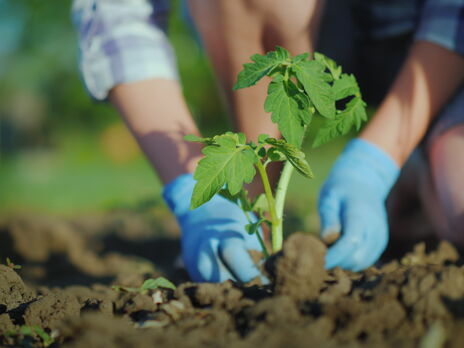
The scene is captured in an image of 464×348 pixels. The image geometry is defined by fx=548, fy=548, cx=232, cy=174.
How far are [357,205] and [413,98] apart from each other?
1.79 ft

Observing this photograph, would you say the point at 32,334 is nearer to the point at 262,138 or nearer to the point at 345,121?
the point at 262,138

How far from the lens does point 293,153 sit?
1330mm

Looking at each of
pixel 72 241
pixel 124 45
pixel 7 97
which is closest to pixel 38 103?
pixel 7 97

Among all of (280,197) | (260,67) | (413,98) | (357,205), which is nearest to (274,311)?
(280,197)

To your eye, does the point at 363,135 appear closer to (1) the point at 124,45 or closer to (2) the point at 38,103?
(1) the point at 124,45

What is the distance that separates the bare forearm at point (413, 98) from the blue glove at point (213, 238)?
2.14 feet

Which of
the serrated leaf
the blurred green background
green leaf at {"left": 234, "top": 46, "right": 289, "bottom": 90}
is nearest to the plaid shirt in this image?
the serrated leaf

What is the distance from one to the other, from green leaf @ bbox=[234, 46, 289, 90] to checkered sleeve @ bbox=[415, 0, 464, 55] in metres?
1.08

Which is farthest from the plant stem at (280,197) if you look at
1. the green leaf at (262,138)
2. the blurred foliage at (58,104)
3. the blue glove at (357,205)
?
the blurred foliage at (58,104)

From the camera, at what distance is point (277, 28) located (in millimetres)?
2211

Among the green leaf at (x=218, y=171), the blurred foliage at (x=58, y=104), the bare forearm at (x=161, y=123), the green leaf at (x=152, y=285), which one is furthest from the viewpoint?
the blurred foliage at (x=58, y=104)

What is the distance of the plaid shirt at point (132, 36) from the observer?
2129mm

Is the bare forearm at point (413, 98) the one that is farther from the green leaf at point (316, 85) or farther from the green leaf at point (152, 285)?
the green leaf at point (152, 285)

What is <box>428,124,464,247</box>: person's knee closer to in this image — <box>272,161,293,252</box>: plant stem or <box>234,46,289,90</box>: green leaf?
<box>272,161,293,252</box>: plant stem
